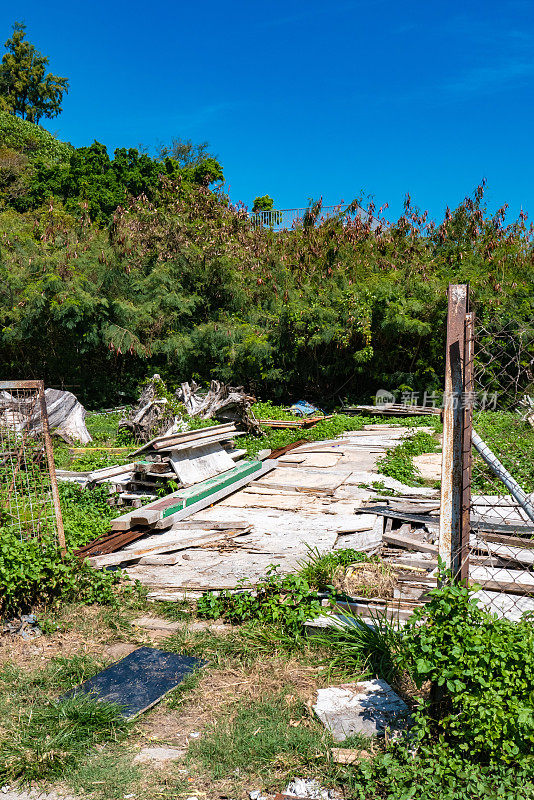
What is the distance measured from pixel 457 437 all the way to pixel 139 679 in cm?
226

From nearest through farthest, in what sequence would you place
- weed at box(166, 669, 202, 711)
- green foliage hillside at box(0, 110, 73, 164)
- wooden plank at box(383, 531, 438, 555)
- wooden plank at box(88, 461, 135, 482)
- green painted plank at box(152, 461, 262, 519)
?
weed at box(166, 669, 202, 711) < wooden plank at box(383, 531, 438, 555) < green painted plank at box(152, 461, 262, 519) < wooden plank at box(88, 461, 135, 482) < green foliage hillside at box(0, 110, 73, 164)

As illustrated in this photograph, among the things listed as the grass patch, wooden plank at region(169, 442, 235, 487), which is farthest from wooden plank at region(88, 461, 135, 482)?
the grass patch

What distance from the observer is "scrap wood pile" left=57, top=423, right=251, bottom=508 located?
25.5 ft

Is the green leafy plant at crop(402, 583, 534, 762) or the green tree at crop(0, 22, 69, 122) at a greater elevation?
the green tree at crop(0, 22, 69, 122)

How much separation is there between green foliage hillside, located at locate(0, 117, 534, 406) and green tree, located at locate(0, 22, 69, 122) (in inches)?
1145

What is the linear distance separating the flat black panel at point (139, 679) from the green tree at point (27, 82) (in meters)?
45.2

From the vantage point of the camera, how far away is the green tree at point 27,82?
40.6 meters

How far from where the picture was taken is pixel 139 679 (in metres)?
→ 3.34

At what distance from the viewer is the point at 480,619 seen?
2.45 meters

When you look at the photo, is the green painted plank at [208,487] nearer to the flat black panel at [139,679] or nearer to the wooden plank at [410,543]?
the wooden plank at [410,543]

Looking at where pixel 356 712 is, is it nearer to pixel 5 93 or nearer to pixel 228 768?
pixel 228 768

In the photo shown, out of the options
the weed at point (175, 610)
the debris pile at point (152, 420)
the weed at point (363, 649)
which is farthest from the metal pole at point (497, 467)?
the debris pile at point (152, 420)

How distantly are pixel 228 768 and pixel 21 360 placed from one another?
16959 millimetres

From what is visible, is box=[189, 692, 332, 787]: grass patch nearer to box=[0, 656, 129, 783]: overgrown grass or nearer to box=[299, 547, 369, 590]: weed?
box=[0, 656, 129, 783]: overgrown grass
